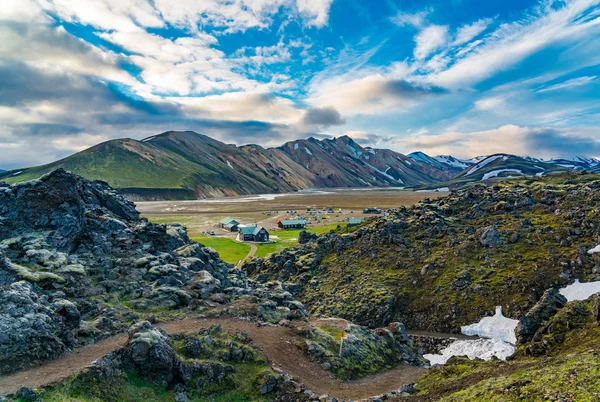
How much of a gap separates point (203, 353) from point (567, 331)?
34.6m

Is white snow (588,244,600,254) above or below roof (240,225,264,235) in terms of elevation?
above

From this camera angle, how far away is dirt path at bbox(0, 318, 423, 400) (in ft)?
75.9

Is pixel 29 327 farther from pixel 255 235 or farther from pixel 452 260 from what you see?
pixel 255 235

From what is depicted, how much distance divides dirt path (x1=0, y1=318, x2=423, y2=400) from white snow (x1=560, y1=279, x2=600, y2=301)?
28562 mm

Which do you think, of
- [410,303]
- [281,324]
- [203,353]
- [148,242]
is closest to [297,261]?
[410,303]

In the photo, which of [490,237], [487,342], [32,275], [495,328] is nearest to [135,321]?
[32,275]

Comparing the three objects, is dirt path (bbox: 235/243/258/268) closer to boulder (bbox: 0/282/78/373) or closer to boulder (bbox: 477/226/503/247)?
boulder (bbox: 477/226/503/247)

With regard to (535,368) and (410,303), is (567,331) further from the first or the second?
(410,303)

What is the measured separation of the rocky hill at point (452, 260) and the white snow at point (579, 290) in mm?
1211

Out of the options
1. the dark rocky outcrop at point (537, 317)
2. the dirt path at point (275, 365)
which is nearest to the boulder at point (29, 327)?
the dirt path at point (275, 365)

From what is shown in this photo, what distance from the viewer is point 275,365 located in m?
31.1

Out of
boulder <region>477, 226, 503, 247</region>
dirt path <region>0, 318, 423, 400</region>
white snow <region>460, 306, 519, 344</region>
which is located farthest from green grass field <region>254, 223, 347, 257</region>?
dirt path <region>0, 318, 423, 400</region>

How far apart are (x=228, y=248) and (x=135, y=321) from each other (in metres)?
81.8

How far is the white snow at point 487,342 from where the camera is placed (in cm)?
4586
